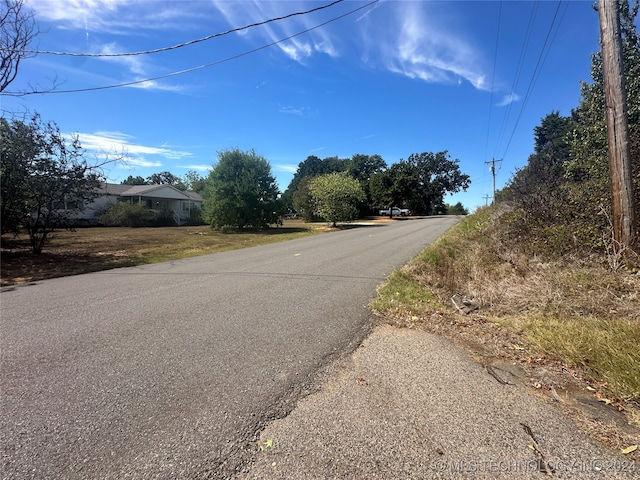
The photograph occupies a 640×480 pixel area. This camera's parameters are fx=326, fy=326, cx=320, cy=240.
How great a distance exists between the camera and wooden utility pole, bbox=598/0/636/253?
519 centimetres

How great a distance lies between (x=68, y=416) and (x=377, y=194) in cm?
Answer: 5719

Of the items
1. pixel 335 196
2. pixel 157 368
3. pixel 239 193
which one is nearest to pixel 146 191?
pixel 239 193

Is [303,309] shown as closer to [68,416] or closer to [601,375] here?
[68,416]

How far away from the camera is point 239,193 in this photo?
27344mm

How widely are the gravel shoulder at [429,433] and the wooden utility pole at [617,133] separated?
13.3 ft

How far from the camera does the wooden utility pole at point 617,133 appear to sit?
17.0ft

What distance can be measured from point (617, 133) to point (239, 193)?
25017 mm

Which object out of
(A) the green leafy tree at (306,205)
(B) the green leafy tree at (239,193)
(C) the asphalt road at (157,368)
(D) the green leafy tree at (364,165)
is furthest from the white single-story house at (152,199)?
(D) the green leafy tree at (364,165)

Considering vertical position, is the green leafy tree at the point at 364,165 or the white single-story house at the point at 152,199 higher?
the green leafy tree at the point at 364,165

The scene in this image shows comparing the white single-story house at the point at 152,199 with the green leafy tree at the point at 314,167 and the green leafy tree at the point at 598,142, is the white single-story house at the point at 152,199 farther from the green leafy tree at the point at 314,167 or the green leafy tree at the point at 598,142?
the green leafy tree at the point at 314,167

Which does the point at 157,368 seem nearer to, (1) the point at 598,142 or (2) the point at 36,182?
(2) the point at 36,182

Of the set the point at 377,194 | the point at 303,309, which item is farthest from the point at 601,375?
the point at 377,194

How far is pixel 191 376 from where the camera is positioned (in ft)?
10.0

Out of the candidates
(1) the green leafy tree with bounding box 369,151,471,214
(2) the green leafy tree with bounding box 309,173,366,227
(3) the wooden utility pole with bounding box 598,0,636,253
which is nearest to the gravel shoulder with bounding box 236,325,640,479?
(3) the wooden utility pole with bounding box 598,0,636,253
